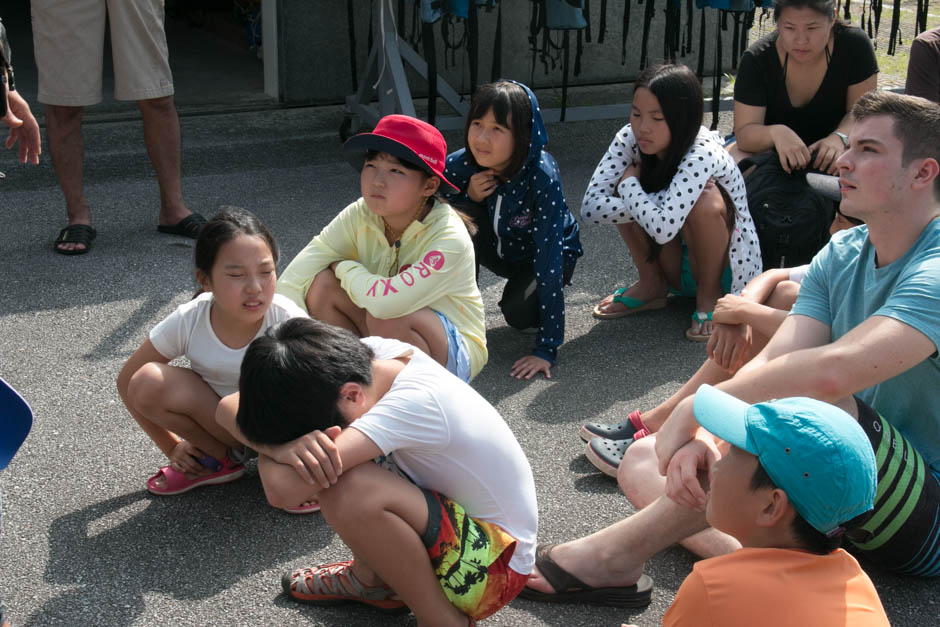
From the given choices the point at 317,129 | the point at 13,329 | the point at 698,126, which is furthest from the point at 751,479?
the point at 317,129

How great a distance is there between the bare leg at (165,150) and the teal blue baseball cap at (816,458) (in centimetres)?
323

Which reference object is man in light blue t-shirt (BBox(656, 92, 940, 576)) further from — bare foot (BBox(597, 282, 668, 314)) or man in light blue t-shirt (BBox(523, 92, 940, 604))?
bare foot (BBox(597, 282, 668, 314))

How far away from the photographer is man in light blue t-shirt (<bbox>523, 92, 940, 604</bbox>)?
194 centimetres

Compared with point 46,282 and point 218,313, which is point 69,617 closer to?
point 218,313

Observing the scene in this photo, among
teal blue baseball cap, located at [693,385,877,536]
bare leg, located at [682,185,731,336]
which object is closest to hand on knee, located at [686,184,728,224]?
bare leg, located at [682,185,731,336]

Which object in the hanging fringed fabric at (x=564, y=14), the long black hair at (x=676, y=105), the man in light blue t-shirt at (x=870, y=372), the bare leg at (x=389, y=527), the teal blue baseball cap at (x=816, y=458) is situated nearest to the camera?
the teal blue baseball cap at (x=816, y=458)

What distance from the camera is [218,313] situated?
2.48m

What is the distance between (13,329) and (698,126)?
2.44 m

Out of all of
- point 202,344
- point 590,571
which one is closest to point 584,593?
point 590,571

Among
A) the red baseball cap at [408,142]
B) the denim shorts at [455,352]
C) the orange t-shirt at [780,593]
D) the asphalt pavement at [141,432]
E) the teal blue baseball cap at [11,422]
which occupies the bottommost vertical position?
the asphalt pavement at [141,432]

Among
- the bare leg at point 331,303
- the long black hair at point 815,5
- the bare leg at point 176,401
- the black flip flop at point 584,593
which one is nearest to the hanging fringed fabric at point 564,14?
the long black hair at point 815,5

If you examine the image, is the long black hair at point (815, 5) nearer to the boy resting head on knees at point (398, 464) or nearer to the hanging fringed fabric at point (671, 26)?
the hanging fringed fabric at point (671, 26)

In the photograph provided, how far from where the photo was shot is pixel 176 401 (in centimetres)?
236

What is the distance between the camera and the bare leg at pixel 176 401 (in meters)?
2.35
